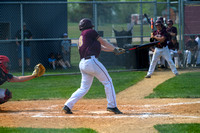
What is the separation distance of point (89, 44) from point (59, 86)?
16.1ft

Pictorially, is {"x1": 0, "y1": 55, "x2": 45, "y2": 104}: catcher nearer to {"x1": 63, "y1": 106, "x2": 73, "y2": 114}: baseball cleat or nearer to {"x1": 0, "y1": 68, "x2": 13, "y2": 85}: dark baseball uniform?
{"x1": 0, "y1": 68, "x2": 13, "y2": 85}: dark baseball uniform

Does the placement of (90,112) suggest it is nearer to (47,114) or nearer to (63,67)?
(47,114)

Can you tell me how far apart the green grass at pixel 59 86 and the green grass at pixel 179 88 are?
115 cm

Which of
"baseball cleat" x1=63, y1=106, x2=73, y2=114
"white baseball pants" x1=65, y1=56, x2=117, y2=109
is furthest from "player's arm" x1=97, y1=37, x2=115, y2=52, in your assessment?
"baseball cleat" x1=63, y1=106, x2=73, y2=114

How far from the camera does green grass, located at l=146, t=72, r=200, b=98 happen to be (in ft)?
30.5

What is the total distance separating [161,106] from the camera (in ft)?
25.6

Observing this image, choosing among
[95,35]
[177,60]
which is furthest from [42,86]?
[177,60]

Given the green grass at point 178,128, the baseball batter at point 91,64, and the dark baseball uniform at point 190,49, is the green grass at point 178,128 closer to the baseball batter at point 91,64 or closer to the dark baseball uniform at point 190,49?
the baseball batter at point 91,64

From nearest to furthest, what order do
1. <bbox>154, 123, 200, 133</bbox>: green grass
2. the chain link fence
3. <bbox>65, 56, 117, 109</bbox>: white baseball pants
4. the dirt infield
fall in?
1. <bbox>154, 123, 200, 133</bbox>: green grass
2. the dirt infield
3. <bbox>65, 56, 117, 109</bbox>: white baseball pants
4. the chain link fence

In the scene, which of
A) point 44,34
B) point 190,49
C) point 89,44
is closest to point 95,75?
point 89,44

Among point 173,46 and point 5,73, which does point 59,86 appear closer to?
point 5,73

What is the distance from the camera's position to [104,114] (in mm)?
6930

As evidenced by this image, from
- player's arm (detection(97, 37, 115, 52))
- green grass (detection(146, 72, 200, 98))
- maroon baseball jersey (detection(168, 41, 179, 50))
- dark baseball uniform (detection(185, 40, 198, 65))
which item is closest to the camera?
player's arm (detection(97, 37, 115, 52))

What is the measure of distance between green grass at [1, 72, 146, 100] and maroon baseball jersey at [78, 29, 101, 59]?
115 inches
